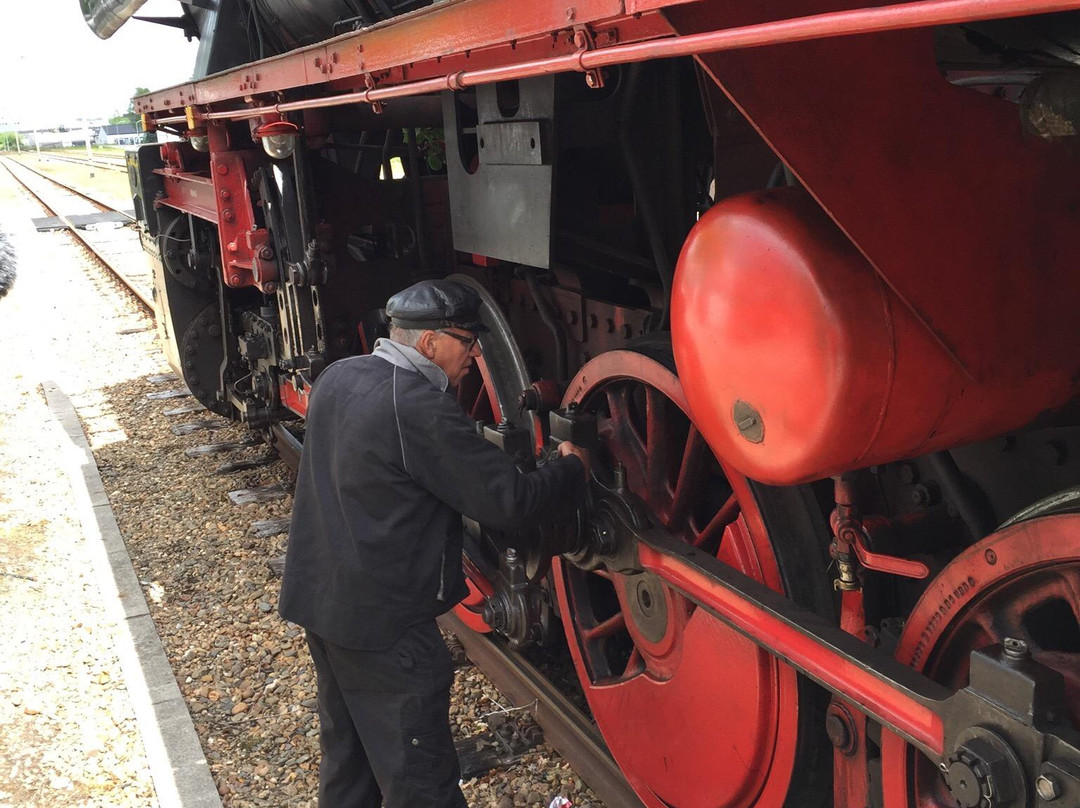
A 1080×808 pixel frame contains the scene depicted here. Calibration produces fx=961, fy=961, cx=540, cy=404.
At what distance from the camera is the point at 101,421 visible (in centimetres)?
738

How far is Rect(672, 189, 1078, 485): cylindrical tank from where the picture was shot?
1451 millimetres

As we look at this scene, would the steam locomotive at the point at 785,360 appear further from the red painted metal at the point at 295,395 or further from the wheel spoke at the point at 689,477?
the red painted metal at the point at 295,395

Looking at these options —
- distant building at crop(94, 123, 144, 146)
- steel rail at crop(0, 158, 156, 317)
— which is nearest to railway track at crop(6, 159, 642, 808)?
steel rail at crop(0, 158, 156, 317)

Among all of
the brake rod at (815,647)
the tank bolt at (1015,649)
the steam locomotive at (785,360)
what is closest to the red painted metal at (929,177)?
the steam locomotive at (785,360)

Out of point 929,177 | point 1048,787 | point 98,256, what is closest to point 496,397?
point 929,177

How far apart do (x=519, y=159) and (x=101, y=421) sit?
235 inches

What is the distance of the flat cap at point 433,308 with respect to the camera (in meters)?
2.39

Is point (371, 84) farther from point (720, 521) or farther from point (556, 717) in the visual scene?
point (556, 717)

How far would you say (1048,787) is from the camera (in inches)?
53.6

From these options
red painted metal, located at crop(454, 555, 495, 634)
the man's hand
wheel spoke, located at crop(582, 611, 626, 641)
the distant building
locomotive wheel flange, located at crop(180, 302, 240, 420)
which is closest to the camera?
the man's hand

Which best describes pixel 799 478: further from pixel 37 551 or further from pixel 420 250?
pixel 37 551

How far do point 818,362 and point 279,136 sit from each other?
8.75 ft

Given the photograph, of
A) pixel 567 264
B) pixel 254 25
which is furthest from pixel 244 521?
pixel 567 264

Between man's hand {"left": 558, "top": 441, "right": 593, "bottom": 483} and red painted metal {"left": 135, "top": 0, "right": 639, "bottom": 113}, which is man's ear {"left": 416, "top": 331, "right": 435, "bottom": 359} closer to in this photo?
man's hand {"left": 558, "top": 441, "right": 593, "bottom": 483}
